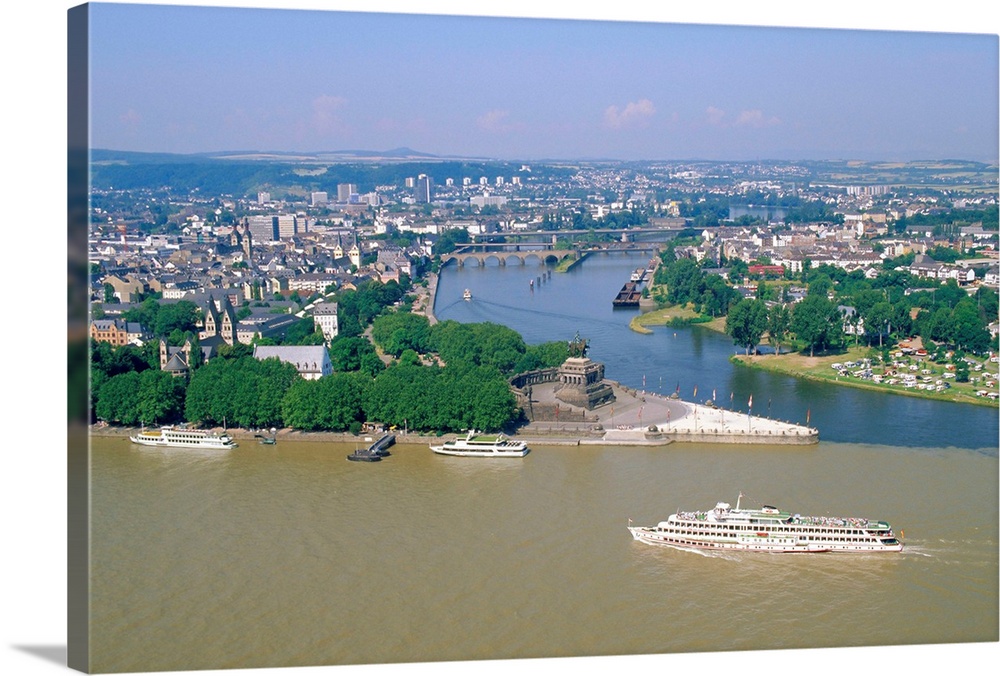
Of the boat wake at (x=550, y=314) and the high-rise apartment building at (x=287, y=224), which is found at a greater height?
the high-rise apartment building at (x=287, y=224)

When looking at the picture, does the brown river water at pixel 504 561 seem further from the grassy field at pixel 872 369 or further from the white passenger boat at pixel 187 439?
the grassy field at pixel 872 369

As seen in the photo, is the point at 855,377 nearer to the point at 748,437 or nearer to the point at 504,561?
the point at 748,437

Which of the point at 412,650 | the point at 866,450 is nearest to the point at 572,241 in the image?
the point at 866,450

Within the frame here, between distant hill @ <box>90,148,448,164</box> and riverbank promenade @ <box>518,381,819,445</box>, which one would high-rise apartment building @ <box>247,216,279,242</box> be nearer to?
distant hill @ <box>90,148,448,164</box>

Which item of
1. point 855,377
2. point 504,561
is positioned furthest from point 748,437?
point 504,561

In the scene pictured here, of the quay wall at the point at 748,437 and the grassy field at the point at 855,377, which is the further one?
the grassy field at the point at 855,377

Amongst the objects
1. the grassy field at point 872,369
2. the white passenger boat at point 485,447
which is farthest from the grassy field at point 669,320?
the white passenger boat at point 485,447

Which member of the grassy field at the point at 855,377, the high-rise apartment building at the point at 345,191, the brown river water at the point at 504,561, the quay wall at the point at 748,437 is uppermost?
the high-rise apartment building at the point at 345,191

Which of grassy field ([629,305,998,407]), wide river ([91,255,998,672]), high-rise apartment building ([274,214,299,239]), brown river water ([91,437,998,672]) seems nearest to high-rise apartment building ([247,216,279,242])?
high-rise apartment building ([274,214,299,239])
